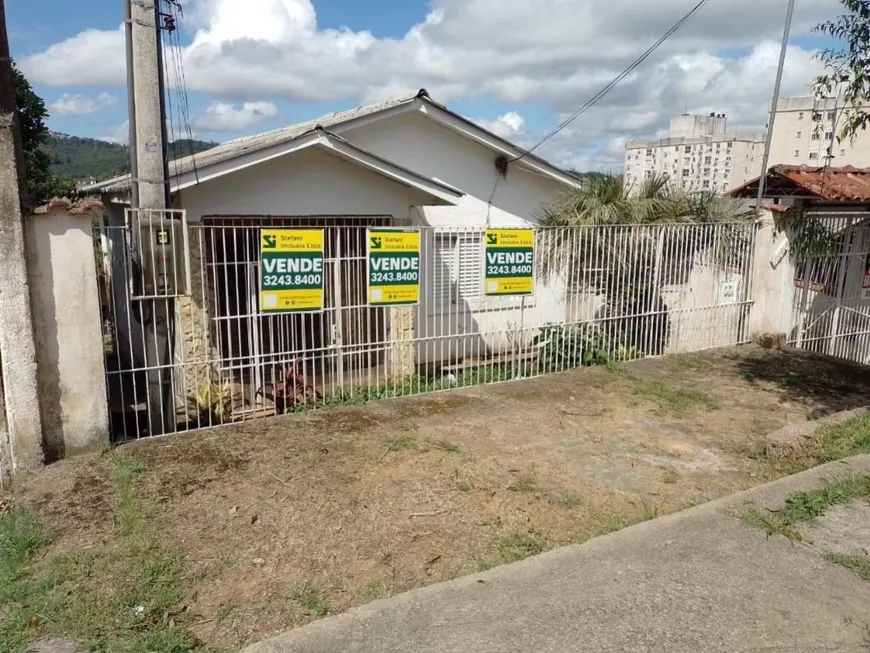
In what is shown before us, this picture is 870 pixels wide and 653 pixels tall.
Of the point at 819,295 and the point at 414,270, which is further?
the point at 819,295

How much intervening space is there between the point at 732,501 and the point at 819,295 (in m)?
Answer: 6.77

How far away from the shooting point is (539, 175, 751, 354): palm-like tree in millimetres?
9047

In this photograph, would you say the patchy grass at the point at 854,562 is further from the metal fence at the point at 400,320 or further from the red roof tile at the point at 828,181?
the red roof tile at the point at 828,181

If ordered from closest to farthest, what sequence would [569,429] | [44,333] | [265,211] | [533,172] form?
[44,333], [569,429], [265,211], [533,172]

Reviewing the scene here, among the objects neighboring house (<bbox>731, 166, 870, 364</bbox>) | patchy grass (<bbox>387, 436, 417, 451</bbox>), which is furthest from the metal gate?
patchy grass (<bbox>387, 436, 417, 451</bbox>)

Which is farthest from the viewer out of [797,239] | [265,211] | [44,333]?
[797,239]

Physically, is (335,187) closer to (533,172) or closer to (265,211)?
(265,211)

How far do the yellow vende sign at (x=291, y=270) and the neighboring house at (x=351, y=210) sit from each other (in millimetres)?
217

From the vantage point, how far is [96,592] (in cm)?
370

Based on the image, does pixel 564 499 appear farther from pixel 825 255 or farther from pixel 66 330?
pixel 825 255

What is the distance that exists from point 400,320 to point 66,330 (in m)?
4.32

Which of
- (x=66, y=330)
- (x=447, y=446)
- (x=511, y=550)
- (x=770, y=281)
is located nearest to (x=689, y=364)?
(x=770, y=281)

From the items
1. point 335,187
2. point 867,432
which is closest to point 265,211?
point 335,187

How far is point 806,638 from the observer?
11.1 ft
